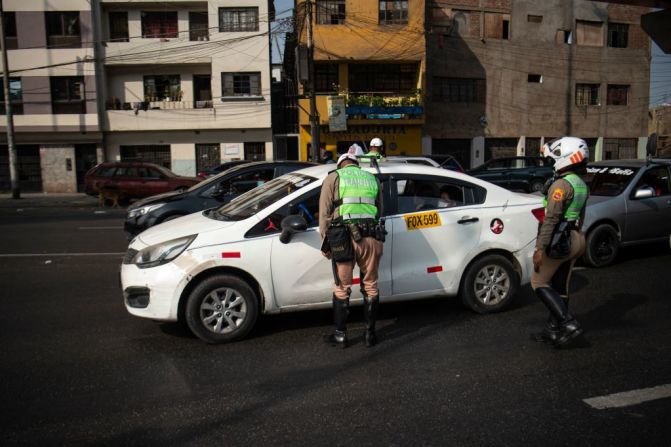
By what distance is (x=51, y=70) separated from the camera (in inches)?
1090

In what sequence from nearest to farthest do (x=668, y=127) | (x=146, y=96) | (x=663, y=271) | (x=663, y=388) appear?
(x=663, y=388), (x=663, y=271), (x=146, y=96), (x=668, y=127)

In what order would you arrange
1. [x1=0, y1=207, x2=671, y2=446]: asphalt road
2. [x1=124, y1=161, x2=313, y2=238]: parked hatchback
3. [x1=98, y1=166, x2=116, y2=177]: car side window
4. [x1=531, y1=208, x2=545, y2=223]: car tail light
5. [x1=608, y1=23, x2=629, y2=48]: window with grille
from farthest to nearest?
[x1=608, y1=23, x2=629, y2=48]: window with grille < [x1=98, y1=166, x2=116, y2=177]: car side window < [x1=124, y1=161, x2=313, y2=238]: parked hatchback < [x1=531, y1=208, x2=545, y2=223]: car tail light < [x1=0, y1=207, x2=671, y2=446]: asphalt road

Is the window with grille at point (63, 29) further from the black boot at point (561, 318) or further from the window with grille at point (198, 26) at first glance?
the black boot at point (561, 318)

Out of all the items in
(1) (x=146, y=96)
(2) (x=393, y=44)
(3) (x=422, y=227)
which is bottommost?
(3) (x=422, y=227)

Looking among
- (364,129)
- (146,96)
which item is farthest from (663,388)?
(146,96)

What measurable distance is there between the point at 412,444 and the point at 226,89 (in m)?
27.5

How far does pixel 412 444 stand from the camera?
10.5 feet

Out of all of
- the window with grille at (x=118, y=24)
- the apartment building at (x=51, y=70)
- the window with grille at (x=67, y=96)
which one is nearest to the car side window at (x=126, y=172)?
the apartment building at (x=51, y=70)

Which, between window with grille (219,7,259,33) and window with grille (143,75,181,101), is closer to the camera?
window with grille (219,7,259,33)

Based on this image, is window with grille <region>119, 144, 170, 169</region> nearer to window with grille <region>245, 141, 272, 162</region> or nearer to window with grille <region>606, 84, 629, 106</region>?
window with grille <region>245, 141, 272, 162</region>

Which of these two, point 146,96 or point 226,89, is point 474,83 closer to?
point 226,89

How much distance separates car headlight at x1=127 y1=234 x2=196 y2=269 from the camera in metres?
4.91

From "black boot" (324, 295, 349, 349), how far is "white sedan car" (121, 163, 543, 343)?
15.8 inches

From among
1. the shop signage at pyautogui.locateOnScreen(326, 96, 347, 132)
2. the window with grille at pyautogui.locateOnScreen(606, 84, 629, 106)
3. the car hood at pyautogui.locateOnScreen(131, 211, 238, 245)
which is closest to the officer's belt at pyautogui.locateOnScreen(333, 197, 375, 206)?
the car hood at pyautogui.locateOnScreen(131, 211, 238, 245)
